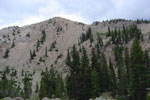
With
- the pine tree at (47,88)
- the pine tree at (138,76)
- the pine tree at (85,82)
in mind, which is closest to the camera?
the pine tree at (138,76)

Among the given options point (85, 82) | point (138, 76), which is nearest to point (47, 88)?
point (85, 82)

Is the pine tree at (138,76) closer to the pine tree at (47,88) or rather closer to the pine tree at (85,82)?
the pine tree at (85,82)

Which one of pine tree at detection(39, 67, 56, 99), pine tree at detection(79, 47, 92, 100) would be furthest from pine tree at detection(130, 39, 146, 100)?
pine tree at detection(39, 67, 56, 99)

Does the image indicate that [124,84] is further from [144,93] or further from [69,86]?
[144,93]

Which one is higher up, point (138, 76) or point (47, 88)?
point (138, 76)

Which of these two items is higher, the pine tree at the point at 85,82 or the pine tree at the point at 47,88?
the pine tree at the point at 85,82

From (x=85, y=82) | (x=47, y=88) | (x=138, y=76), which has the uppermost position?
(x=138, y=76)

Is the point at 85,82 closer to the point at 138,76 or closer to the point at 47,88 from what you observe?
the point at 138,76

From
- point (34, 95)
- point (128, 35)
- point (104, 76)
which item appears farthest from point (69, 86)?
point (128, 35)

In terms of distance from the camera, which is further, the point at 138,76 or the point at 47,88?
the point at 47,88

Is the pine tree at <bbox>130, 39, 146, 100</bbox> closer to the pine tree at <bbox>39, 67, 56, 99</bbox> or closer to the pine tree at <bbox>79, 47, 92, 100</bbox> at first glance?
the pine tree at <bbox>79, 47, 92, 100</bbox>

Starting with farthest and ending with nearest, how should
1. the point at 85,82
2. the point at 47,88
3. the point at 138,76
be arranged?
the point at 47,88
the point at 85,82
the point at 138,76

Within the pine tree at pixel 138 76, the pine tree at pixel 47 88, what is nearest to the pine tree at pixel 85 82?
the pine tree at pixel 138 76

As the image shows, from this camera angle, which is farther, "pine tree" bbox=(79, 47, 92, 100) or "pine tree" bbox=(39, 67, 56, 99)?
"pine tree" bbox=(39, 67, 56, 99)
